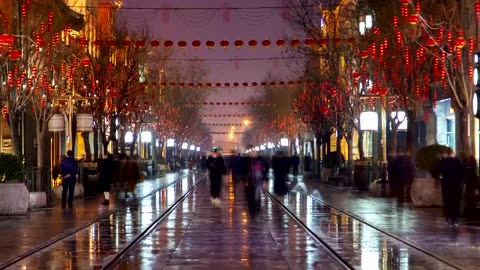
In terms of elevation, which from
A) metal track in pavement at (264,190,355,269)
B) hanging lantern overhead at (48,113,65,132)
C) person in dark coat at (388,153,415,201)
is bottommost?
metal track in pavement at (264,190,355,269)

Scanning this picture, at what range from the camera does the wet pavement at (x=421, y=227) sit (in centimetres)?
2052

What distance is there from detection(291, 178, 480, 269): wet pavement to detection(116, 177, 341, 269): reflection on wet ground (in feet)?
5.09

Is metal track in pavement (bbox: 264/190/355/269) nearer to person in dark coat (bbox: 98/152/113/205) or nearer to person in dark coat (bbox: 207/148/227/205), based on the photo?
person in dark coat (bbox: 207/148/227/205)

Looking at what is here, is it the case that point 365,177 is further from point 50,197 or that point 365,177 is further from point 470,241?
point 470,241

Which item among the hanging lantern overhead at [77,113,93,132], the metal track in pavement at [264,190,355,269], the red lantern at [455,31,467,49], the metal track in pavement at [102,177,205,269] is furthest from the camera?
the hanging lantern overhead at [77,113,93,132]

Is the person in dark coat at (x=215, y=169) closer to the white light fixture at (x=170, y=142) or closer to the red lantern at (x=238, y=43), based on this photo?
the red lantern at (x=238, y=43)

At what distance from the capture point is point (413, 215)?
3281cm

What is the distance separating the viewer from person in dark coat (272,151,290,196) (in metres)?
40.8

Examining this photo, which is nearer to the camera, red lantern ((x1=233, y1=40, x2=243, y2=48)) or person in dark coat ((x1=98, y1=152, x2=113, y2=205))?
person in dark coat ((x1=98, y1=152, x2=113, y2=205))

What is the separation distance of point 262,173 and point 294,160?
23132 millimetres

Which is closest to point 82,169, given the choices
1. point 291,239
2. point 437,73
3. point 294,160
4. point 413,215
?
point 294,160

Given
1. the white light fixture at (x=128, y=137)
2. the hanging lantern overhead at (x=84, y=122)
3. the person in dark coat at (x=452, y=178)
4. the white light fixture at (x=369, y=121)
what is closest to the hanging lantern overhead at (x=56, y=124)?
the hanging lantern overhead at (x=84, y=122)

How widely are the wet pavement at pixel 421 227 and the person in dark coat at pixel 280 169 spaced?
136cm

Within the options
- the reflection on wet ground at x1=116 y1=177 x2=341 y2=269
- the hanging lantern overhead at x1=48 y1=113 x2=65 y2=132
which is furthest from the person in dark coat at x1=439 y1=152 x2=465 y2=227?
the hanging lantern overhead at x1=48 y1=113 x2=65 y2=132
